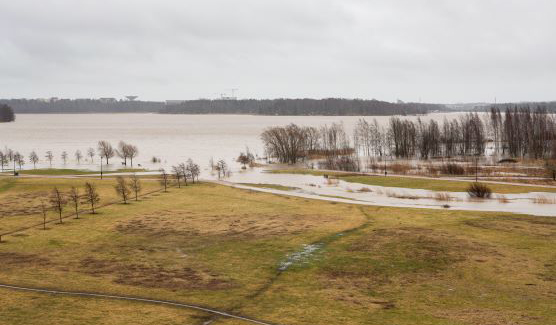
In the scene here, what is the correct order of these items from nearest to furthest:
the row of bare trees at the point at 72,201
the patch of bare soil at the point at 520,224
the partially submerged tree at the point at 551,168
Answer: the patch of bare soil at the point at 520,224 → the row of bare trees at the point at 72,201 → the partially submerged tree at the point at 551,168

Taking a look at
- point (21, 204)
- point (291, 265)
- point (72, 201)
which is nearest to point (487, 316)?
point (291, 265)

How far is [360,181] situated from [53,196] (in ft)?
173

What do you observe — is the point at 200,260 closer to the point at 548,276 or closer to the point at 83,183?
the point at 548,276

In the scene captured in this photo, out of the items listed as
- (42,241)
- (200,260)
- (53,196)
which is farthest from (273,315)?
(53,196)

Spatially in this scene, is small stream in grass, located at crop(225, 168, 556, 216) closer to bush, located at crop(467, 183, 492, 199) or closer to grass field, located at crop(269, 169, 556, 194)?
bush, located at crop(467, 183, 492, 199)

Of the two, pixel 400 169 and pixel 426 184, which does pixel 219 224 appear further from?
pixel 400 169

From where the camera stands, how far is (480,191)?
238 ft

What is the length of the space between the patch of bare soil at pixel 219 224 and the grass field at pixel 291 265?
0.21 meters

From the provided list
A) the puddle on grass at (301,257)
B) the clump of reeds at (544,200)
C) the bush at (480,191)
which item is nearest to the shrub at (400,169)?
the bush at (480,191)

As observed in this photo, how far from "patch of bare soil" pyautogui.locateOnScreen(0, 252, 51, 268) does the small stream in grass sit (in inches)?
1657

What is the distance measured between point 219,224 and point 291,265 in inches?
693

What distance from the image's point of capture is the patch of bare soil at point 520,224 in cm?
4843

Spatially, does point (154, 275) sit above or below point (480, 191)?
below

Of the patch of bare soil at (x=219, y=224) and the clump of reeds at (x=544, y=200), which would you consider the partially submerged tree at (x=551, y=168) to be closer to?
the clump of reeds at (x=544, y=200)
